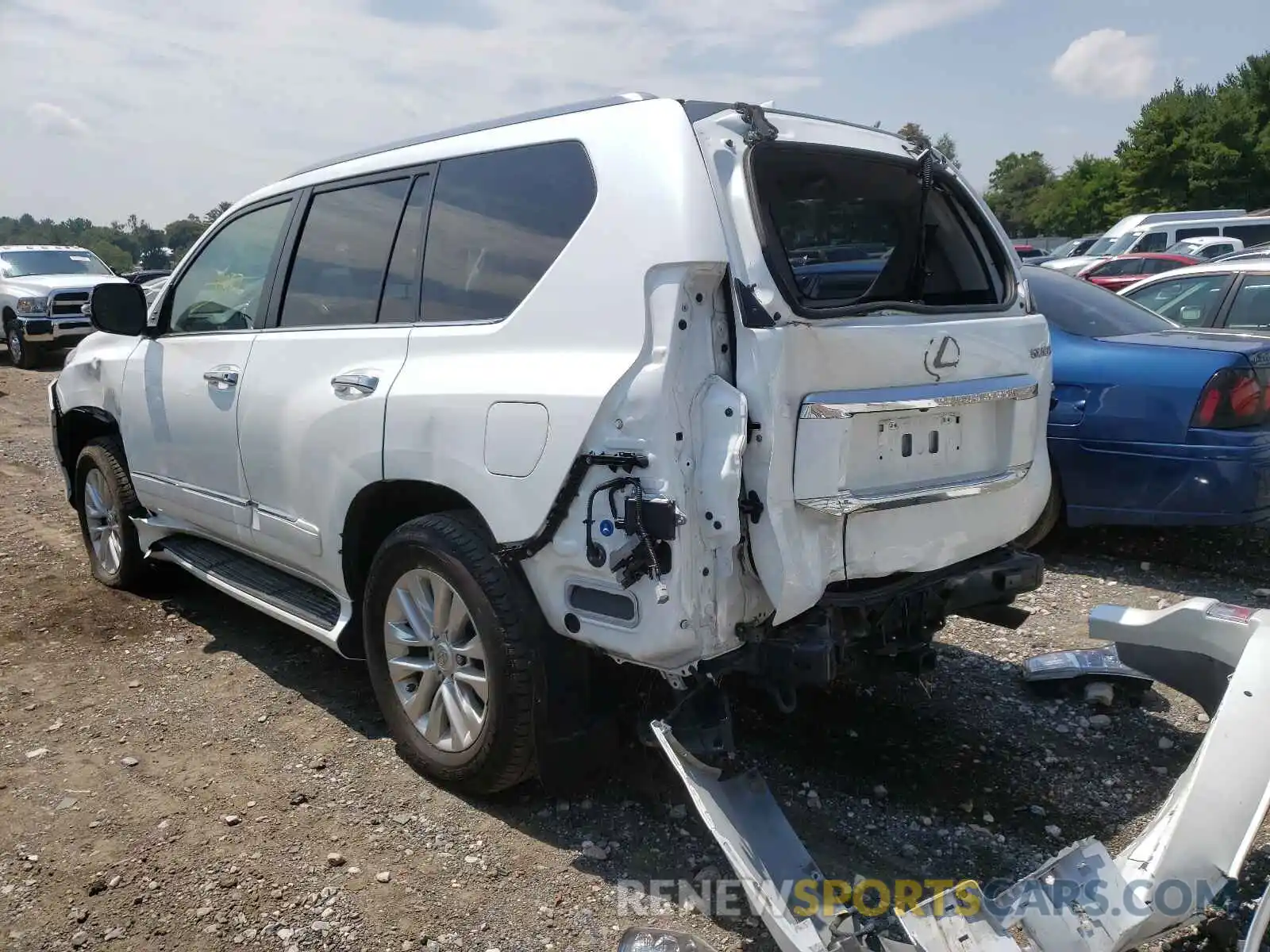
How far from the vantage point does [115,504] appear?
5.09 metres

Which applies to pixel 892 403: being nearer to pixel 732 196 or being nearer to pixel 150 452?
pixel 732 196

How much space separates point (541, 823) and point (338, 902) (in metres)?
0.64

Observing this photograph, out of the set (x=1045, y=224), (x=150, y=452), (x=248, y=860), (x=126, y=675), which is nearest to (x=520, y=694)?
(x=248, y=860)

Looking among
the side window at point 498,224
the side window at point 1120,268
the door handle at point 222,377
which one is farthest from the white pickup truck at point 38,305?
the side window at point 1120,268

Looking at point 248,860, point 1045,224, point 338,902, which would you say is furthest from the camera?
point 1045,224

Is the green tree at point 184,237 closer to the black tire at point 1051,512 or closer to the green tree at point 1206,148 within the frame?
the black tire at point 1051,512

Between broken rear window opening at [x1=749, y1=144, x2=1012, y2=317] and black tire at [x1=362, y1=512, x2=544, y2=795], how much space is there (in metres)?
1.33

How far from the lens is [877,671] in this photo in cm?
329

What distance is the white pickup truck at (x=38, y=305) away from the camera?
52.9ft

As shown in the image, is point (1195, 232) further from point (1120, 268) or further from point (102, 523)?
point (102, 523)

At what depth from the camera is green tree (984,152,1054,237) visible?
290ft

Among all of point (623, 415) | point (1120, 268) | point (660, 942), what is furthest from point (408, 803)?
point (1120, 268)

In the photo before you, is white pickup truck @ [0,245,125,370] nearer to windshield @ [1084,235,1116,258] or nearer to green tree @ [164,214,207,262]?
green tree @ [164,214,207,262]

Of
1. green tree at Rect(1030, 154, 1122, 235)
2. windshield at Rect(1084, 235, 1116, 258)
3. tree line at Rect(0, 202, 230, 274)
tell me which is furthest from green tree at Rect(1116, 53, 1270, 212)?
tree line at Rect(0, 202, 230, 274)
